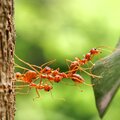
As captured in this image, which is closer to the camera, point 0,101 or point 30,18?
point 0,101

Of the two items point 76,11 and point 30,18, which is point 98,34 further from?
point 30,18

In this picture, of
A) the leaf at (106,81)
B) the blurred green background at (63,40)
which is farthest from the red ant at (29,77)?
the blurred green background at (63,40)

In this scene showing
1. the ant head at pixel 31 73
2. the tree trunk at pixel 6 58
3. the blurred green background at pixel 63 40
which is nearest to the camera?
the tree trunk at pixel 6 58

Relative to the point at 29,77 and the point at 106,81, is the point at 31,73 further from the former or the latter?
the point at 106,81

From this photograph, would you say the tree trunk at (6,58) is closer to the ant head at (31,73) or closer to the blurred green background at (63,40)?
the ant head at (31,73)

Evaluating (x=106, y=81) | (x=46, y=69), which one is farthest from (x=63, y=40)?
(x=106, y=81)

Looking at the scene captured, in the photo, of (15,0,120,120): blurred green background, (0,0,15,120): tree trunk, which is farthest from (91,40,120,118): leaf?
(15,0,120,120): blurred green background

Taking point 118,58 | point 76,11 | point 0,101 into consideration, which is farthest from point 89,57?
point 76,11
